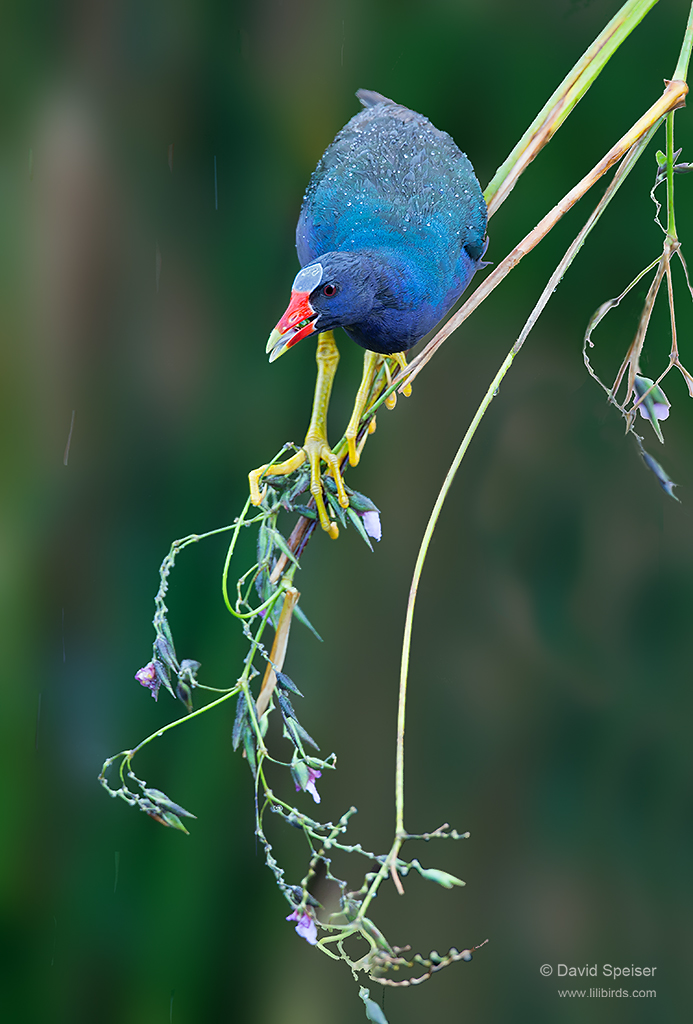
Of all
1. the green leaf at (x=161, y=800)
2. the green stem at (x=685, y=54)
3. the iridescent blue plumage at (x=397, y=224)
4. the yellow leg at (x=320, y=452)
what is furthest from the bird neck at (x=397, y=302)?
the green leaf at (x=161, y=800)

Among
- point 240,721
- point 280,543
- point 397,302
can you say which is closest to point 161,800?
point 240,721

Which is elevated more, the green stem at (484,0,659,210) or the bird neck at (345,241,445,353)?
the green stem at (484,0,659,210)

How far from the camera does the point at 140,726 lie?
3.36 feet

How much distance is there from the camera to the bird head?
626 millimetres

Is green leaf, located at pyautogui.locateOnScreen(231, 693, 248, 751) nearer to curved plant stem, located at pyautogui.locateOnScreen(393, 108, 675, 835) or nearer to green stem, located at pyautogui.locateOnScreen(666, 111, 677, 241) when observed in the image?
curved plant stem, located at pyautogui.locateOnScreen(393, 108, 675, 835)

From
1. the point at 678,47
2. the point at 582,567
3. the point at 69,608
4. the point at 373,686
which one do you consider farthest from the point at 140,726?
the point at 678,47

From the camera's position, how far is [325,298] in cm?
64

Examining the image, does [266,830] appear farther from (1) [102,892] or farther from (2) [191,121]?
(2) [191,121]

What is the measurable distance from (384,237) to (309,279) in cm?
13

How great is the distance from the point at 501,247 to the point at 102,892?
0.93m

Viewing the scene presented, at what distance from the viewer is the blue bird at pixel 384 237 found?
661 mm

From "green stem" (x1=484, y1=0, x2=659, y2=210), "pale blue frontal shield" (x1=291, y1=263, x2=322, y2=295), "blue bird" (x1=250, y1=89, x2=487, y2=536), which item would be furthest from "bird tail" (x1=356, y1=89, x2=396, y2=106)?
"pale blue frontal shield" (x1=291, y1=263, x2=322, y2=295)

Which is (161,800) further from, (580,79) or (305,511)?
(580,79)

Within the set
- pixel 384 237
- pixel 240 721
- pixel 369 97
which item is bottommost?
pixel 240 721
